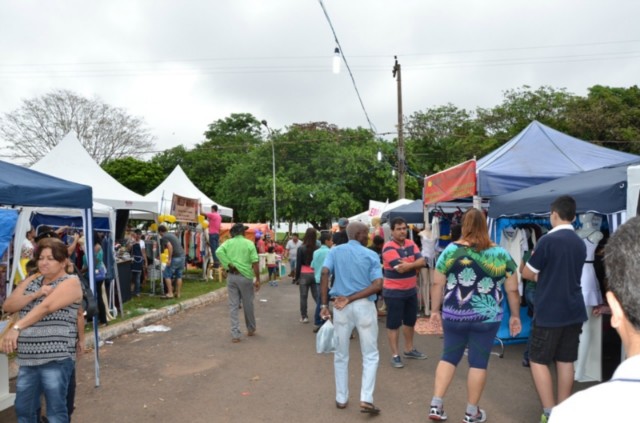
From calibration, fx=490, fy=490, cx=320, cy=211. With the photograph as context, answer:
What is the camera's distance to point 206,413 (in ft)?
16.0

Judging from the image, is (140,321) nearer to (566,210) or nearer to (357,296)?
(357,296)

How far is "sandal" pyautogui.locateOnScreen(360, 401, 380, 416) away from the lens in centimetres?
459

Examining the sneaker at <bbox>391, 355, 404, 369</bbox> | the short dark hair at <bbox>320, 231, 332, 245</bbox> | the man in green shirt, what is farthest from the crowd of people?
the short dark hair at <bbox>320, 231, 332, 245</bbox>

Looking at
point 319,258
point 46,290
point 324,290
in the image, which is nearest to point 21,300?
point 46,290

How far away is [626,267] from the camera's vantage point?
4.28 feet

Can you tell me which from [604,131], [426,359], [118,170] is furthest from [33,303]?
[118,170]

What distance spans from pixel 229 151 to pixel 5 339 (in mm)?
48332

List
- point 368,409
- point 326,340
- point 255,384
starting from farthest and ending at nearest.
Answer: point 255,384 < point 326,340 < point 368,409

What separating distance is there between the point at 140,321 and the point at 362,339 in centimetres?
598

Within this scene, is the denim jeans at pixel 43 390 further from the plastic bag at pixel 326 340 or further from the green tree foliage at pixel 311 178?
the green tree foliage at pixel 311 178

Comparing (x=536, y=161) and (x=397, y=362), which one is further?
(x=536, y=161)

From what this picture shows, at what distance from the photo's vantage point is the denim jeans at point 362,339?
15.2ft

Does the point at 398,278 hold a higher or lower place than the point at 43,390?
higher

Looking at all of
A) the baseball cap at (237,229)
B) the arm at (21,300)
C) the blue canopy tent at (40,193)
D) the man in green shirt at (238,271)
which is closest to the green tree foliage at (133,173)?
the baseball cap at (237,229)
